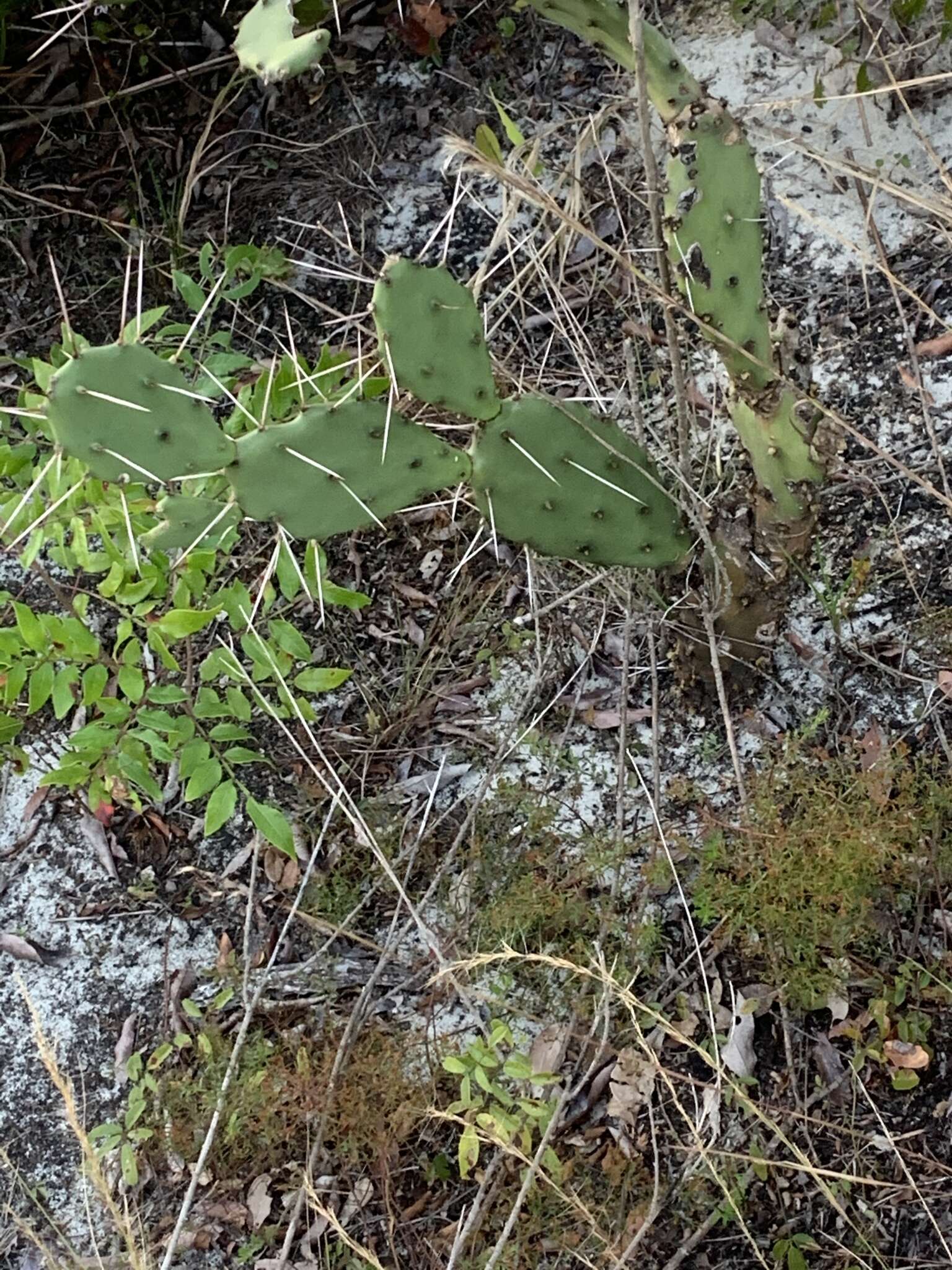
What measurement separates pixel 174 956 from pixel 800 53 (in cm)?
252

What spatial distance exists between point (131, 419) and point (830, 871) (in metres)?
1.30

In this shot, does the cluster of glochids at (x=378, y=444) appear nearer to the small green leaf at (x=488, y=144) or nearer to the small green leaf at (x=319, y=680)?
the small green leaf at (x=319, y=680)

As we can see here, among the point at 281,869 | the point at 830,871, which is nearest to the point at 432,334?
the point at 830,871

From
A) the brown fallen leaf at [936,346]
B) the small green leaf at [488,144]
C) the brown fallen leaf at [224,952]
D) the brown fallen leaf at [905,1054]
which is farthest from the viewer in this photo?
the brown fallen leaf at [936,346]

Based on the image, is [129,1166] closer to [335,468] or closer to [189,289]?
[335,468]

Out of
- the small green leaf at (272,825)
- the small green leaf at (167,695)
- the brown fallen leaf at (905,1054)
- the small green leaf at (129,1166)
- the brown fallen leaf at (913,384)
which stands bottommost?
the small green leaf at (129,1166)

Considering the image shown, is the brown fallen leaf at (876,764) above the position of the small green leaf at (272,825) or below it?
below

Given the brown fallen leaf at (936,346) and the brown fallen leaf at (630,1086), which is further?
the brown fallen leaf at (936,346)

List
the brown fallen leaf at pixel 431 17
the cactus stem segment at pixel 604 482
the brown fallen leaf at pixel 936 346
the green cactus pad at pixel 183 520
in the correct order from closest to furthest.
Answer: the green cactus pad at pixel 183 520 → the cactus stem segment at pixel 604 482 → the brown fallen leaf at pixel 936 346 → the brown fallen leaf at pixel 431 17

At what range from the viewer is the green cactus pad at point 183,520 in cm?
153

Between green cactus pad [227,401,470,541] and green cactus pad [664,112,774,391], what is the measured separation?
1.41 ft

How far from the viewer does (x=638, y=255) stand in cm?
257

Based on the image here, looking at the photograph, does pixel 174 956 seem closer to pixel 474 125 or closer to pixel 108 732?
pixel 108 732

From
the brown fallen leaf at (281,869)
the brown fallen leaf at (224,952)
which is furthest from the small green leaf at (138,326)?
the brown fallen leaf at (224,952)
